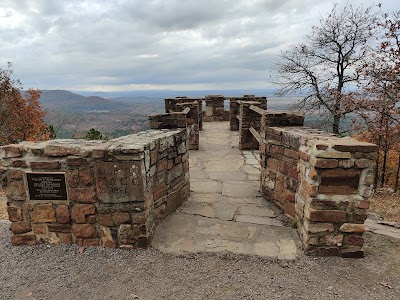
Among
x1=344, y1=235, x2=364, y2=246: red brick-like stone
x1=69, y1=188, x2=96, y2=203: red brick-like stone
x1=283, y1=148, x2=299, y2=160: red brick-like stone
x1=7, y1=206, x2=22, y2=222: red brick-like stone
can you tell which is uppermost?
x1=283, y1=148, x2=299, y2=160: red brick-like stone

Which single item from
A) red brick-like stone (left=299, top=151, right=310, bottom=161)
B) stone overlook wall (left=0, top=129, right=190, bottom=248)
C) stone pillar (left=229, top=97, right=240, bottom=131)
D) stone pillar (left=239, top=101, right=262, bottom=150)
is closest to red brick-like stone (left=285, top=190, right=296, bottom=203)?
red brick-like stone (left=299, top=151, right=310, bottom=161)

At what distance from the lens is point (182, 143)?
437cm

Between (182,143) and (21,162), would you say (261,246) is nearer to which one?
(182,143)

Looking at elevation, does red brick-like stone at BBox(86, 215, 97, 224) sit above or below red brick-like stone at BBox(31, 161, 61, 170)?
below

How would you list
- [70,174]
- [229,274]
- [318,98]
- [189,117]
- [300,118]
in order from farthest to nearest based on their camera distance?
[318,98]
[189,117]
[300,118]
[70,174]
[229,274]

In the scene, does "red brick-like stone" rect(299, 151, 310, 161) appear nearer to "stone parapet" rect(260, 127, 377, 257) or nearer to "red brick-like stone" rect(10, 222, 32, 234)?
"stone parapet" rect(260, 127, 377, 257)

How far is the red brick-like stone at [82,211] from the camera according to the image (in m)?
3.19

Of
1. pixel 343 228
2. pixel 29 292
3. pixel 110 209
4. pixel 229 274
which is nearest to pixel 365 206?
pixel 343 228

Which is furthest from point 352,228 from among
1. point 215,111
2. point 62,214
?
point 215,111

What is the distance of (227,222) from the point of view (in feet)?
12.5

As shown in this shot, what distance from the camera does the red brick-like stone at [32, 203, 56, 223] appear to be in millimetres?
3248

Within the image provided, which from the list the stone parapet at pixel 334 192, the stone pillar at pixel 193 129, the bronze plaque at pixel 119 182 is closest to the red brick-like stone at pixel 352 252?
the stone parapet at pixel 334 192

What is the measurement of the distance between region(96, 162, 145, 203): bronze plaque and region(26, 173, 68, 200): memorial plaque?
0.45 metres

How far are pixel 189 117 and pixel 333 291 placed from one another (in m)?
6.03
